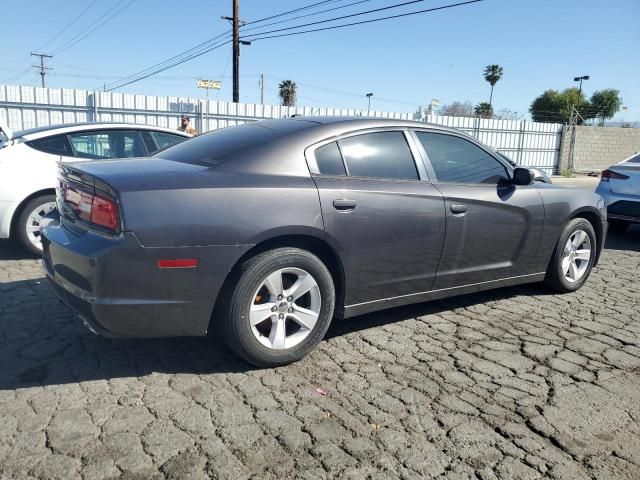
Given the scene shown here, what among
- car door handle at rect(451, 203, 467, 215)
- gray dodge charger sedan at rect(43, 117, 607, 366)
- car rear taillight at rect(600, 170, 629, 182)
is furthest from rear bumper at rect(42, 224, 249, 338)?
car rear taillight at rect(600, 170, 629, 182)

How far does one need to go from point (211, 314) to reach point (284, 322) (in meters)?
0.47

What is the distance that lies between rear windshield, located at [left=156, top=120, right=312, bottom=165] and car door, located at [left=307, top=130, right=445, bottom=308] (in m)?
0.35

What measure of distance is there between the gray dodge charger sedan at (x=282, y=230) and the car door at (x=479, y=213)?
0.01 m

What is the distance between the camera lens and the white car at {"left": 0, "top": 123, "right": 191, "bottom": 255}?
221 inches

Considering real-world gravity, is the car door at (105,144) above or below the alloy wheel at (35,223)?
above

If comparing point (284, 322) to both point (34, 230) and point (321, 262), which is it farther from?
point (34, 230)

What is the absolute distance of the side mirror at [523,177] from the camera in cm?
445

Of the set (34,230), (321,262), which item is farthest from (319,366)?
(34,230)

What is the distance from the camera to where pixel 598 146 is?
81.1 feet

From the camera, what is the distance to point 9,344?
3529 mm

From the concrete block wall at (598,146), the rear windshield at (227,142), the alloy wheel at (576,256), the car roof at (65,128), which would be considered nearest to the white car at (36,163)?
the car roof at (65,128)

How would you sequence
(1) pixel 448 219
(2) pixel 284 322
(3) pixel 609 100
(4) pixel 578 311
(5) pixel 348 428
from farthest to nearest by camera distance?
1. (3) pixel 609 100
2. (4) pixel 578 311
3. (1) pixel 448 219
4. (2) pixel 284 322
5. (5) pixel 348 428

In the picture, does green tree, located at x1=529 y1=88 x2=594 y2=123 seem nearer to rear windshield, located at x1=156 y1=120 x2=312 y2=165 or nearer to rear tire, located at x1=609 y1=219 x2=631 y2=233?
rear tire, located at x1=609 y1=219 x2=631 y2=233

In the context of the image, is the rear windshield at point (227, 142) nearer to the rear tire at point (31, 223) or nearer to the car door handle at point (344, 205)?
the car door handle at point (344, 205)
